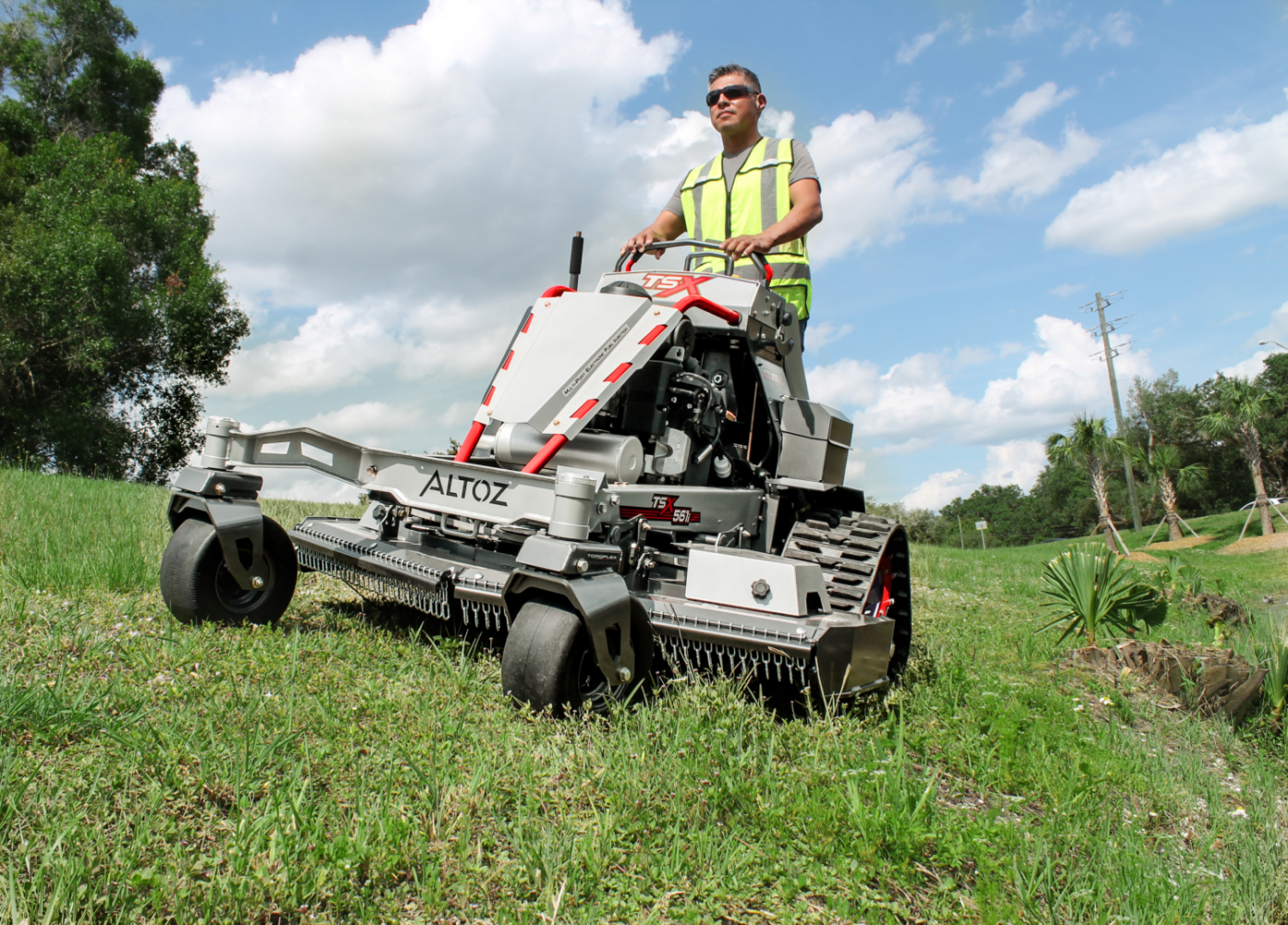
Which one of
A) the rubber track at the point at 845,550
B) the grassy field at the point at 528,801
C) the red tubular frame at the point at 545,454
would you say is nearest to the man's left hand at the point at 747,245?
the rubber track at the point at 845,550

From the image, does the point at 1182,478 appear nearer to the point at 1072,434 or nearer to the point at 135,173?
the point at 1072,434

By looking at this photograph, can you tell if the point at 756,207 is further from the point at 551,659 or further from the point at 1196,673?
the point at 1196,673

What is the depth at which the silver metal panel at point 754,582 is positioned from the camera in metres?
3.46

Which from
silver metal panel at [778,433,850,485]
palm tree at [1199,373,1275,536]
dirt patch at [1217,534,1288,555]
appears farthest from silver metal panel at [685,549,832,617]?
palm tree at [1199,373,1275,536]

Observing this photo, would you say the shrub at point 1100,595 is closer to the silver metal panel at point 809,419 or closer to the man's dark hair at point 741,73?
the silver metal panel at point 809,419

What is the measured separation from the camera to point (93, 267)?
2094cm

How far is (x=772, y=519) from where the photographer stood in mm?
4730

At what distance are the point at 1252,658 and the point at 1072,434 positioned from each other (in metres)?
30.6

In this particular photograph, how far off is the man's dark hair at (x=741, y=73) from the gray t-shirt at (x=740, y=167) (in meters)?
0.42

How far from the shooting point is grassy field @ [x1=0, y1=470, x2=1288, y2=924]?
1972 millimetres

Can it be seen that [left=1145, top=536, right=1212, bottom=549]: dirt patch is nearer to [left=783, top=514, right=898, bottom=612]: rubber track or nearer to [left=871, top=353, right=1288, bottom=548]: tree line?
[left=871, top=353, right=1288, bottom=548]: tree line

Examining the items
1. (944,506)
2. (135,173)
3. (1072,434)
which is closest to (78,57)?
(135,173)

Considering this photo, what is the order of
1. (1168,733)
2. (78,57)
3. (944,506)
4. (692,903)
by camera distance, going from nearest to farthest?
(692,903) → (1168,733) → (78,57) → (944,506)

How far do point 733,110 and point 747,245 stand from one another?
1.36 meters
